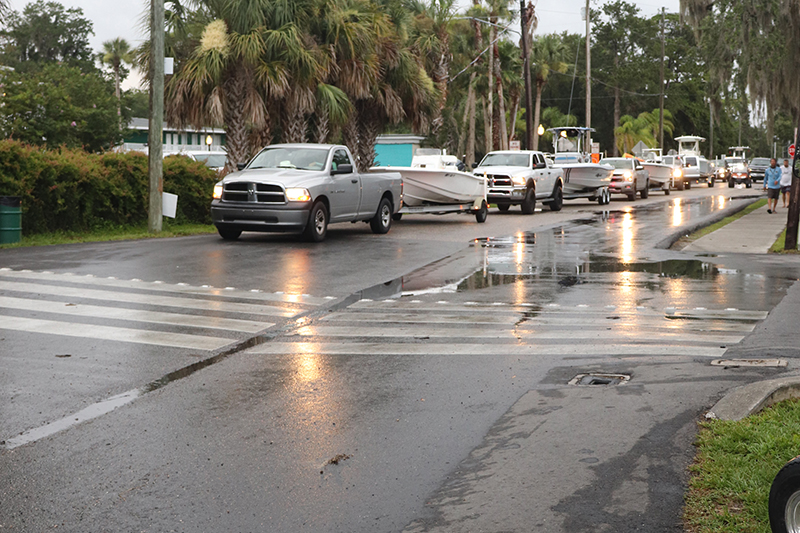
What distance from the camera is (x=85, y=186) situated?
64.0 feet

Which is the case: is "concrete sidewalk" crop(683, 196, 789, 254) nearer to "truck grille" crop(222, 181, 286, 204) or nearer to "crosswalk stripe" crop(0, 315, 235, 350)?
"truck grille" crop(222, 181, 286, 204)

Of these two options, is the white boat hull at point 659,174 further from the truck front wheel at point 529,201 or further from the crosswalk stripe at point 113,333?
the crosswalk stripe at point 113,333

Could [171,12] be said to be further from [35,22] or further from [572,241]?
[35,22]

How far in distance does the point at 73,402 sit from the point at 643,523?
407cm

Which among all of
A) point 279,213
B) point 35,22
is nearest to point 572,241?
point 279,213

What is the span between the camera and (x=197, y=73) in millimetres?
25312

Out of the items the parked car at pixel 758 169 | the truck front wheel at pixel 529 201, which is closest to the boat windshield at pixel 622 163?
the truck front wheel at pixel 529 201

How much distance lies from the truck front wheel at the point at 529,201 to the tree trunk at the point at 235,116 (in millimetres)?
8699

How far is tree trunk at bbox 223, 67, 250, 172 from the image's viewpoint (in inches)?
1033

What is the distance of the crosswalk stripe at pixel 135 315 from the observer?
9.73 metres

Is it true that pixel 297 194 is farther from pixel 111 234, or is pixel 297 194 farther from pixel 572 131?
pixel 572 131

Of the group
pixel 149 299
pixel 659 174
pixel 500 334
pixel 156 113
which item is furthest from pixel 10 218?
pixel 659 174

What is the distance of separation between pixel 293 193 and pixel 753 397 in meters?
12.7

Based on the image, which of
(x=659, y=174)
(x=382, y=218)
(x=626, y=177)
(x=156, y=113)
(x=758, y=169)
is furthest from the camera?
(x=758, y=169)
